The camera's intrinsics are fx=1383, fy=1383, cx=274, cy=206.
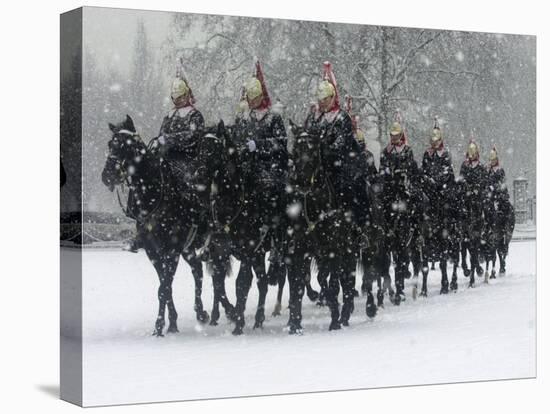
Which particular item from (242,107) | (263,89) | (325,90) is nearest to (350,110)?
(325,90)

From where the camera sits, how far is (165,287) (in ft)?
44.7

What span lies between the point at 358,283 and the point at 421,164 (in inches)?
59.9

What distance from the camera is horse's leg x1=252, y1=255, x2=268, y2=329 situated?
46.1 feet

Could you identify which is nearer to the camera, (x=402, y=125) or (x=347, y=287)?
(x=347, y=287)

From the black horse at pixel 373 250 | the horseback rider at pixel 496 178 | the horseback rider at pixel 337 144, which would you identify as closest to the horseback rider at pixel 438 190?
the horseback rider at pixel 496 178

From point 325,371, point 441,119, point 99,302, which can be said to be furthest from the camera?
point 441,119

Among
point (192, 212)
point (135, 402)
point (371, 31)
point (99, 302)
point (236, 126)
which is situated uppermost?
point (371, 31)

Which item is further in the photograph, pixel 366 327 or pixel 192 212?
pixel 366 327

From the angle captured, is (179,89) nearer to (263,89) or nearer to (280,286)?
(263,89)

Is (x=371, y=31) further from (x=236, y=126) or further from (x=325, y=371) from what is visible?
(x=325, y=371)

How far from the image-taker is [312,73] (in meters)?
14.4

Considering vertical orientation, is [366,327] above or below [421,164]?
below

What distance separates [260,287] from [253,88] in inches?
79.6

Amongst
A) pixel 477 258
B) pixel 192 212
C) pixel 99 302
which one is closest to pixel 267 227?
pixel 192 212
